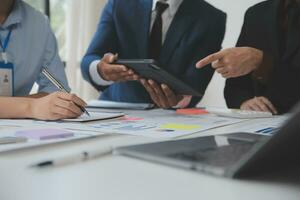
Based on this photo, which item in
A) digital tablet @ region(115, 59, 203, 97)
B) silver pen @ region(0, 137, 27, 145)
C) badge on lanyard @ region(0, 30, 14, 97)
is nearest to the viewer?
silver pen @ region(0, 137, 27, 145)

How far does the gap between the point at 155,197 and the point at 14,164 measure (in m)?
0.20

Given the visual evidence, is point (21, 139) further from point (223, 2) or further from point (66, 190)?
point (223, 2)

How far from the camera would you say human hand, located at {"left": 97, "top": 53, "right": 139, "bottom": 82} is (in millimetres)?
1193

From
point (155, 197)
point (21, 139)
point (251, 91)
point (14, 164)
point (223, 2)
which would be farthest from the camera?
point (223, 2)

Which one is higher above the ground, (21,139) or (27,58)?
(27,58)

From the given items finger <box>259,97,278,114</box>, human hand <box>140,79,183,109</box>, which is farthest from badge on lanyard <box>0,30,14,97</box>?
finger <box>259,97,278,114</box>

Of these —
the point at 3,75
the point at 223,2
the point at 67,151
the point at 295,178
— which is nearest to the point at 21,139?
the point at 67,151

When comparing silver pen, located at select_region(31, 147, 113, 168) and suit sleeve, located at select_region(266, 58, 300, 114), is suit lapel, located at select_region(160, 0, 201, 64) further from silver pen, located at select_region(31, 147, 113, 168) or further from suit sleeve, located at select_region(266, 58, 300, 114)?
silver pen, located at select_region(31, 147, 113, 168)

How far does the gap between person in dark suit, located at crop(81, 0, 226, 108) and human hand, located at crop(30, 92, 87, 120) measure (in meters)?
0.70

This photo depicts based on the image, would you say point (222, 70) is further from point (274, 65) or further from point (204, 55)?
point (204, 55)

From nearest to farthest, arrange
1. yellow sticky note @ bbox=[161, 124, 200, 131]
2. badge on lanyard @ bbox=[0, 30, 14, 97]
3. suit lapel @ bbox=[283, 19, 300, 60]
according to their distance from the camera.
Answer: yellow sticky note @ bbox=[161, 124, 200, 131] → badge on lanyard @ bbox=[0, 30, 14, 97] → suit lapel @ bbox=[283, 19, 300, 60]

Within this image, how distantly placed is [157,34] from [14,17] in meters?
0.67

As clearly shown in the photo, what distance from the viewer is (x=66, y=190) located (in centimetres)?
34

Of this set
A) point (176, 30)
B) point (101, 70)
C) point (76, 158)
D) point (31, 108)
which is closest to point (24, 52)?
point (101, 70)
